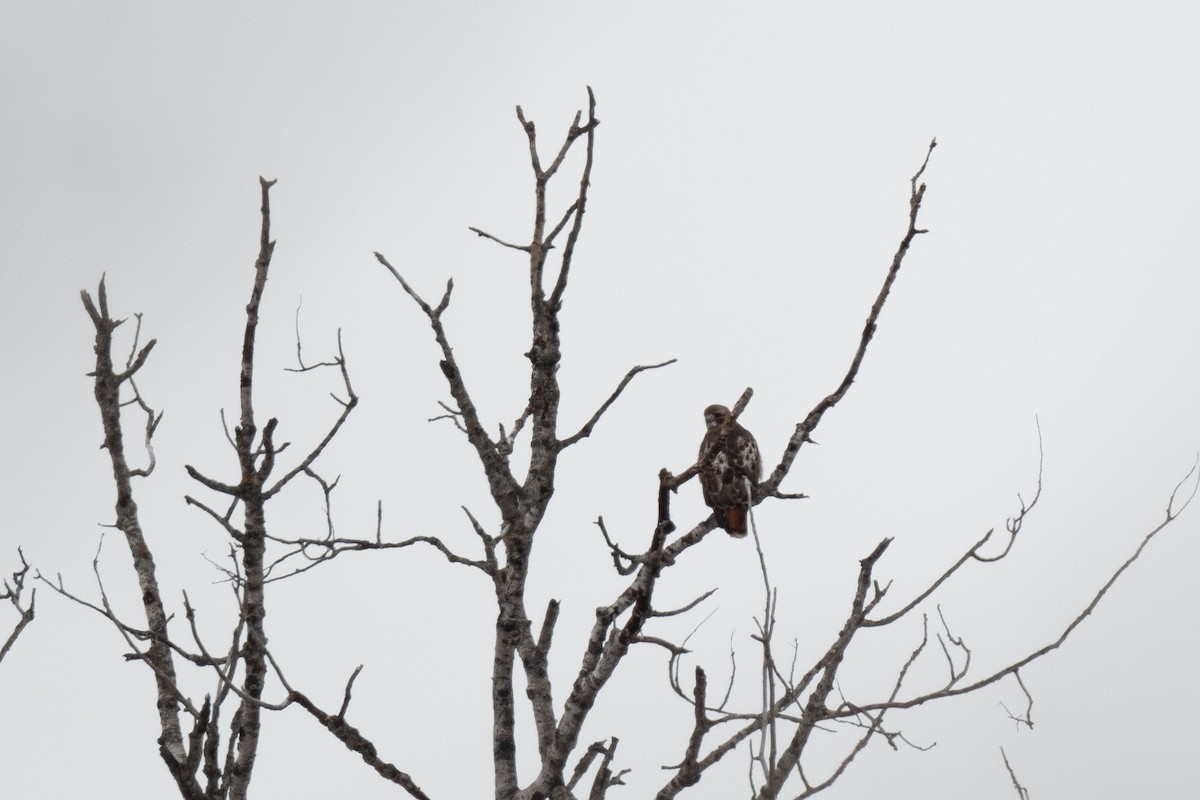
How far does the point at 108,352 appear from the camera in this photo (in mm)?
6188

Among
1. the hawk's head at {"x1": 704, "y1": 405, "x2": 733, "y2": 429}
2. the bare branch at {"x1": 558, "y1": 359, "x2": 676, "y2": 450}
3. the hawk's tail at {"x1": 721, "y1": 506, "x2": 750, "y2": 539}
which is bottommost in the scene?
the bare branch at {"x1": 558, "y1": 359, "x2": 676, "y2": 450}

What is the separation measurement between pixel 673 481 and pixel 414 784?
1.61 meters

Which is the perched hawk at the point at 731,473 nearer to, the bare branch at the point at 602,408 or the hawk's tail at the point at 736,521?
the hawk's tail at the point at 736,521

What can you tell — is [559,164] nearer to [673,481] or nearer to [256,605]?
Answer: [673,481]

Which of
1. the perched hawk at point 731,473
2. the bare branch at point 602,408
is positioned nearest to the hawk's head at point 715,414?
the perched hawk at point 731,473

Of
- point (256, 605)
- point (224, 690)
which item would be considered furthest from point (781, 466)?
point (256, 605)

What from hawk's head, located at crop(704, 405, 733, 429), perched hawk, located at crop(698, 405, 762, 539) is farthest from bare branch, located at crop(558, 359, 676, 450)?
hawk's head, located at crop(704, 405, 733, 429)

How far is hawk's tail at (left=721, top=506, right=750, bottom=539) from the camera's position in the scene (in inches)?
287

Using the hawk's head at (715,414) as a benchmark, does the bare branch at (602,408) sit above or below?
below

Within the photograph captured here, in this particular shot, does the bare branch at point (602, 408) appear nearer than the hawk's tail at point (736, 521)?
Yes

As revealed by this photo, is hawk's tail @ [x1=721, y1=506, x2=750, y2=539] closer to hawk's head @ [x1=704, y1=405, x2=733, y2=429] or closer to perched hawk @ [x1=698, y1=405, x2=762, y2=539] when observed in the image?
perched hawk @ [x1=698, y1=405, x2=762, y2=539]

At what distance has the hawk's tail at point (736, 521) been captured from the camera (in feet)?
23.9

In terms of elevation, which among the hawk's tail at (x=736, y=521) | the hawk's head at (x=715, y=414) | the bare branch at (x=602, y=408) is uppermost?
the hawk's head at (x=715, y=414)

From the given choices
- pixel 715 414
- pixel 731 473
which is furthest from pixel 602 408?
pixel 715 414
